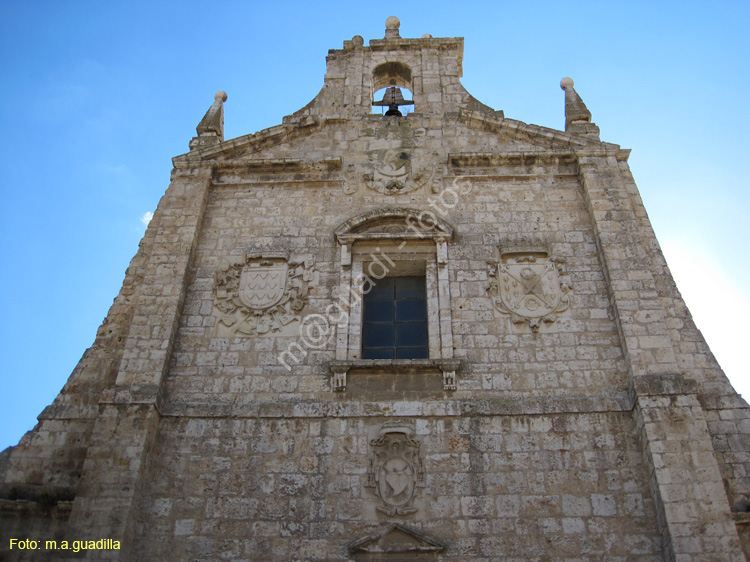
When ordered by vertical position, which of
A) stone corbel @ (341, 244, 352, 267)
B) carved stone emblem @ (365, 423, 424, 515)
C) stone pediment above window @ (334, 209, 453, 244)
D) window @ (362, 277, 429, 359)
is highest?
stone pediment above window @ (334, 209, 453, 244)

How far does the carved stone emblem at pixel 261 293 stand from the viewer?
969cm

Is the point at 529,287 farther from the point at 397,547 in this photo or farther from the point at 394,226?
the point at 397,547

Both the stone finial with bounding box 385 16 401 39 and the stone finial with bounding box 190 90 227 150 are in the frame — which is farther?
the stone finial with bounding box 385 16 401 39

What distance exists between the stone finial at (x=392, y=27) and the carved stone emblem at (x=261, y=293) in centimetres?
551

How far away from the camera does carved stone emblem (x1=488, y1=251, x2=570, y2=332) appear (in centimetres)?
959

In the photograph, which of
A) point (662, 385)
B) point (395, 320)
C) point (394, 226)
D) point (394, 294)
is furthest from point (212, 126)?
point (662, 385)

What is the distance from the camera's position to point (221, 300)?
995 cm

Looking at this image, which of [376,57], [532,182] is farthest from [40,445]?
[376,57]

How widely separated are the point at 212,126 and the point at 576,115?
5.94m

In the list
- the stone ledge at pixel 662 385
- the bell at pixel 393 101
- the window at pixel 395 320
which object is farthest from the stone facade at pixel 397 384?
the bell at pixel 393 101

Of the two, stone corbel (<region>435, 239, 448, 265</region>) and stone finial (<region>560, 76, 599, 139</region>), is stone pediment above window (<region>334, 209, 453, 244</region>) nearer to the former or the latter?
stone corbel (<region>435, 239, 448, 265</region>)

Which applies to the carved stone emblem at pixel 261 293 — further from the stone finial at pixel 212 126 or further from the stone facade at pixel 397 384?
the stone finial at pixel 212 126

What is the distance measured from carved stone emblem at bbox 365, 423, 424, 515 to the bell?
6226mm

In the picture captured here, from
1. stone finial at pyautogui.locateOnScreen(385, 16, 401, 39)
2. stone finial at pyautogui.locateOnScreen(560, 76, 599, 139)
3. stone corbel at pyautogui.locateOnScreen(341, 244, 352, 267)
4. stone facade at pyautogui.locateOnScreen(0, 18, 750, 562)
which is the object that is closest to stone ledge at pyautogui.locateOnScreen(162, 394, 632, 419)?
stone facade at pyautogui.locateOnScreen(0, 18, 750, 562)
